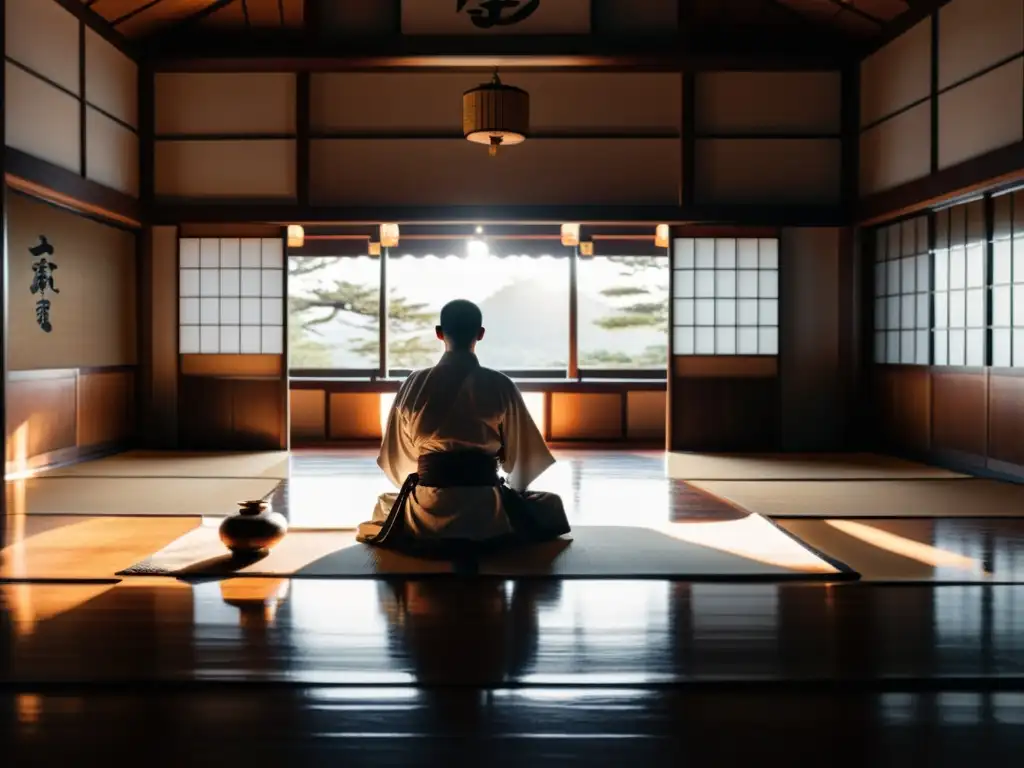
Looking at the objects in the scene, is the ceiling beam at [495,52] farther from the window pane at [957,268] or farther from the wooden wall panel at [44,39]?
the window pane at [957,268]

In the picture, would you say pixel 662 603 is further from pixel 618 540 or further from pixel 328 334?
pixel 328 334

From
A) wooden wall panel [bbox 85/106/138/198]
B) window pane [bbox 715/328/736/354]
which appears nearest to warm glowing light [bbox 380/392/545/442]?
window pane [bbox 715/328/736/354]

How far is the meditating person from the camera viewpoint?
3523 millimetres

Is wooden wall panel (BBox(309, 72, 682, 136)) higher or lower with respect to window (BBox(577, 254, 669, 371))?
higher

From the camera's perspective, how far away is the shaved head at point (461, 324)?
3525mm

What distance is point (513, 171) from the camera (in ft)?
24.5

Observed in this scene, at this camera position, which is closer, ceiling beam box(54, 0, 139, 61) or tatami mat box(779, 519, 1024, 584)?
tatami mat box(779, 519, 1024, 584)

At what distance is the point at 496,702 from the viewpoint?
2.07 meters

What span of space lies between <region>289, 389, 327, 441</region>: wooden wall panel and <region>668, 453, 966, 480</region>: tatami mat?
10.6 ft

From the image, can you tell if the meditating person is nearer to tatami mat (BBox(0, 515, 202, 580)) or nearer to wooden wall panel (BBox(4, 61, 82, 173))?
tatami mat (BBox(0, 515, 202, 580))

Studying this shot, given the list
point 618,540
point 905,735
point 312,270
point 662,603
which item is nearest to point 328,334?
point 312,270

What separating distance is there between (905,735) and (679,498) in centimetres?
312

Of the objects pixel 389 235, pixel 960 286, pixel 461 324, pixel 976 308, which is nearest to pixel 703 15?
pixel 960 286

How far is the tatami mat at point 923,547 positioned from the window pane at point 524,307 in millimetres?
8990
